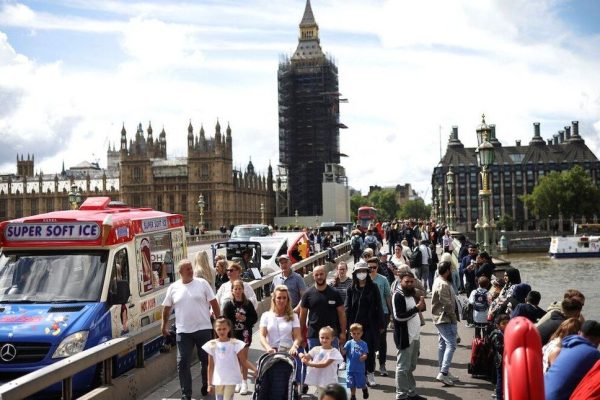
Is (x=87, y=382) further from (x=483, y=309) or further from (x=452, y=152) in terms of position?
(x=452, y=152)

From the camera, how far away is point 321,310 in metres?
9.27

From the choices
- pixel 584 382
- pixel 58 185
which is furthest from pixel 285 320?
pixel 58 185

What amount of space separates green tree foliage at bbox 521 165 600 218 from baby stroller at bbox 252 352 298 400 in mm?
119527

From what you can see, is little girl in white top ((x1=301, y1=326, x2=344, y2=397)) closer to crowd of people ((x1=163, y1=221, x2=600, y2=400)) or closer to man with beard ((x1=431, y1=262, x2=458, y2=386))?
crowd of people ((x1=163, y1=221, x2=600, y2=400))

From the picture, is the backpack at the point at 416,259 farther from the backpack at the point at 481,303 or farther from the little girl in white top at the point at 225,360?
the little girl in white top at the point at 225,360

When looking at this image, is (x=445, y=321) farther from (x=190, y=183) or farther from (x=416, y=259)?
(x=190, y=183)

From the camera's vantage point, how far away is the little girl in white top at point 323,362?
8.02 meters

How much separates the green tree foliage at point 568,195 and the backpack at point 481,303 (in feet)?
377

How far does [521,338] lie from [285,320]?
5274 mm

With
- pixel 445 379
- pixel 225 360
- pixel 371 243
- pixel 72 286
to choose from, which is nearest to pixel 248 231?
pixel 371 243

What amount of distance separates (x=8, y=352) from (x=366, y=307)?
14.1 ft

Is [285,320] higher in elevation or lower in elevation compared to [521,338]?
→ lower

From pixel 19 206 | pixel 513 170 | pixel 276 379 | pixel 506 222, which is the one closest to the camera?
pixel 276 379

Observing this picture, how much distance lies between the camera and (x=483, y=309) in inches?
438
